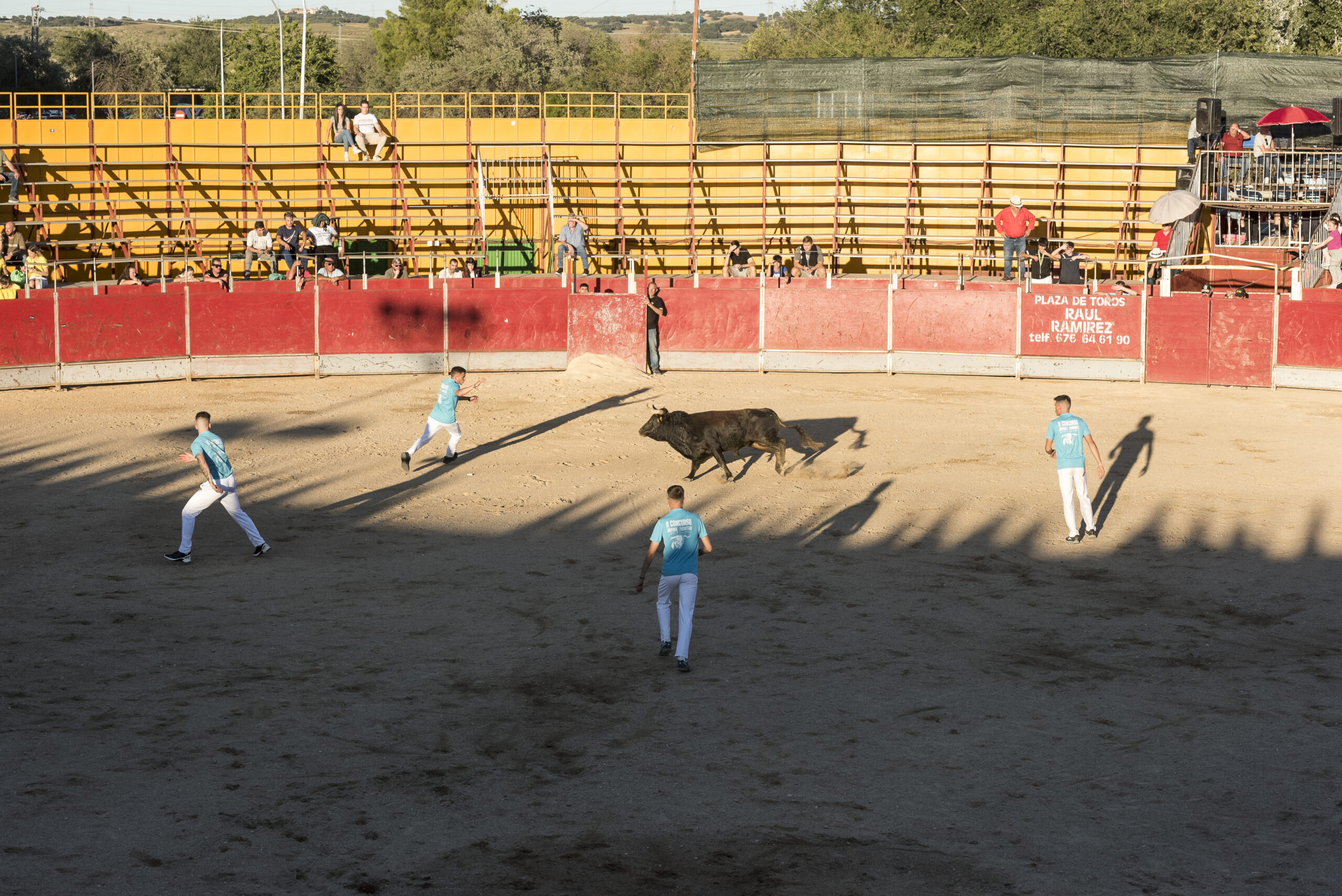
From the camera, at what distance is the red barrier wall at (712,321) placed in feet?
84.7

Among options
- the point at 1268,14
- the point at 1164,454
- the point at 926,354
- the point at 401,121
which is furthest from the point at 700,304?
the point at 1268,14

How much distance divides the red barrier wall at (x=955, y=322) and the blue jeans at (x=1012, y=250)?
4769 millimetres

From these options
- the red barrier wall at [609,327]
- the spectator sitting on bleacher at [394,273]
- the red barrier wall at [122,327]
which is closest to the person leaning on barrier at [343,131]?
the spectator sitting on bleacher at [394,273]

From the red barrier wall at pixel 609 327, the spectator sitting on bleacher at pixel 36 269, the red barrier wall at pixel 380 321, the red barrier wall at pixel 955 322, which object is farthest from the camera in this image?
the spectator sitting on bleacher at pixel 36 269

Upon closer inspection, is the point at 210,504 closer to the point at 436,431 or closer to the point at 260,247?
the point at 436,431

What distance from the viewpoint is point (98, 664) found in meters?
10.5

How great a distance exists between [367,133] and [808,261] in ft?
37.9

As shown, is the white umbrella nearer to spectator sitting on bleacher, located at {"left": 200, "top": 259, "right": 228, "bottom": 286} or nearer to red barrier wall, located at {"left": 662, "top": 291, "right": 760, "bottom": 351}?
red barrier wall, located at {"left": 662, "top": 291, "right": 760, "bottom": 351}

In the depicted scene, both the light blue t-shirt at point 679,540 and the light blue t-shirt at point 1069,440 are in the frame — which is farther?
the light blue t-shirt at point 1069,440

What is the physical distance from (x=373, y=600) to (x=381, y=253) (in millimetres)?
23232

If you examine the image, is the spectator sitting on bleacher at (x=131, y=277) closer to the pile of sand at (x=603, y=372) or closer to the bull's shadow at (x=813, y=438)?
the pile of sand at (x=603, y=372)

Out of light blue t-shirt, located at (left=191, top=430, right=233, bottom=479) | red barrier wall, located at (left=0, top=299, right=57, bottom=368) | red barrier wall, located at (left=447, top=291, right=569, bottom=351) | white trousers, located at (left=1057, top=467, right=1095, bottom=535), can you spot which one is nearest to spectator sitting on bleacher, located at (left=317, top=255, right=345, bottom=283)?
red barrier wall, located at (left=447, top=291, right=569, bottom=351)

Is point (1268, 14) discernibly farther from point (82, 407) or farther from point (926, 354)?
point (82, 407)

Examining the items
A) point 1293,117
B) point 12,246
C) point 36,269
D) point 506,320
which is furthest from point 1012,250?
point 12,246
